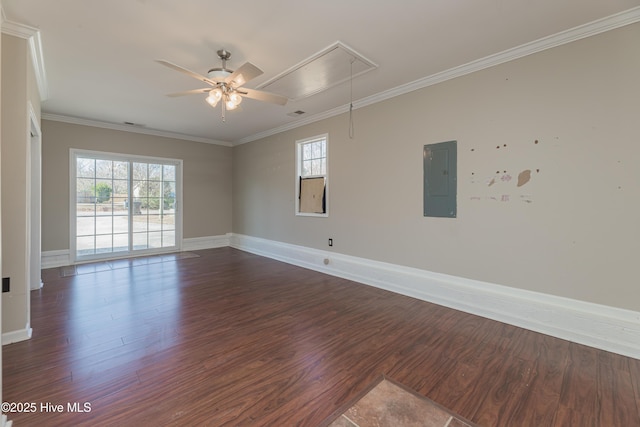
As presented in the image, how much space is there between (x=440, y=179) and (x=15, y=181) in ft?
13.9

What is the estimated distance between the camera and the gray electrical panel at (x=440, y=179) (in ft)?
10.9

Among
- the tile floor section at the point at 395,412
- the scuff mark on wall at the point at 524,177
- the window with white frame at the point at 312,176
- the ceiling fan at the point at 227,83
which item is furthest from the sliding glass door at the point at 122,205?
the scuff mark on wall at the point at 524,177

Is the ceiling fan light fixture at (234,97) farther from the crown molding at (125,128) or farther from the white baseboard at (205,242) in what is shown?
the white baseboard at (205,242)

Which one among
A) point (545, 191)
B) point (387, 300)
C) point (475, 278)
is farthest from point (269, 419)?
point (545, 191)

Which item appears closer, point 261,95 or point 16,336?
point 16,336

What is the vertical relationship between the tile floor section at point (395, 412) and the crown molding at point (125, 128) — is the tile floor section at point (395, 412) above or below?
below

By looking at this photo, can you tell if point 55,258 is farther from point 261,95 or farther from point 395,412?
point 395,412

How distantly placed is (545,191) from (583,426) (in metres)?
1.94

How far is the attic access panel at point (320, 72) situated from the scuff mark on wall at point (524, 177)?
1926 millimetres

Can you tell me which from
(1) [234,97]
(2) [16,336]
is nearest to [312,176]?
(1) [234,97]

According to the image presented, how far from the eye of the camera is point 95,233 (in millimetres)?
5512

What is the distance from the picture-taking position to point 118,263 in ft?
17.4

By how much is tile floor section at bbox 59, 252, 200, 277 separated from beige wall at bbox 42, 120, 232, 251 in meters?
0.56

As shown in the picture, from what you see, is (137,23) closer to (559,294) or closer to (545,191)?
(545,191)
